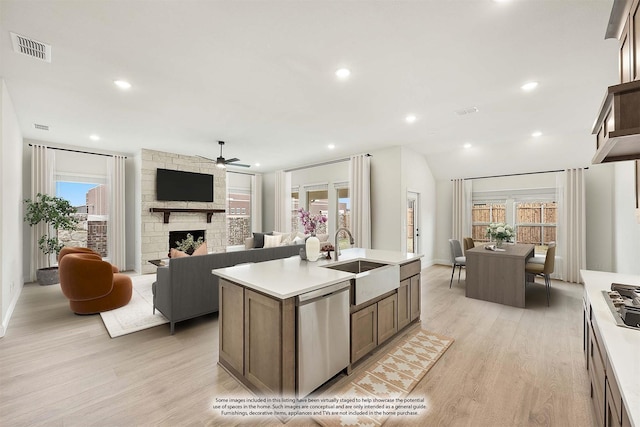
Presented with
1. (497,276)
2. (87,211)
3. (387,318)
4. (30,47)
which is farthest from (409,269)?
(87,211)

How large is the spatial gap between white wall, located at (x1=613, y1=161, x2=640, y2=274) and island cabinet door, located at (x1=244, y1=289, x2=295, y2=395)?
12.7 feet

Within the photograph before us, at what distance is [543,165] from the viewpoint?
546 cm

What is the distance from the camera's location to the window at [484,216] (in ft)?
21.0

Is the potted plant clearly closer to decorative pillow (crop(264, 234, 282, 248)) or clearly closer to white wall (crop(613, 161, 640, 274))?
decorative pillow (crop(264, 234, 282, 248))

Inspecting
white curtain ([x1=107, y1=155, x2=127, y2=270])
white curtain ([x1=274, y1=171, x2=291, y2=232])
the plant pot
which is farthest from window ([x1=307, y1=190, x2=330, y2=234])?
the plant pot

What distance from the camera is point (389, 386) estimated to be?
2.12 metres

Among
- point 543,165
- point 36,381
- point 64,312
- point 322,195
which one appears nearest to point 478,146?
point 543,165

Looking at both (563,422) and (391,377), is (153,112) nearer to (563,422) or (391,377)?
(391,377)

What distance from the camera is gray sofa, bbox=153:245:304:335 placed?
3004 millimetres

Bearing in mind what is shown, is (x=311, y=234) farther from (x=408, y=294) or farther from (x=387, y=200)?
(x=387, y=200)

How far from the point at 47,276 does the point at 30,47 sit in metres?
4.45

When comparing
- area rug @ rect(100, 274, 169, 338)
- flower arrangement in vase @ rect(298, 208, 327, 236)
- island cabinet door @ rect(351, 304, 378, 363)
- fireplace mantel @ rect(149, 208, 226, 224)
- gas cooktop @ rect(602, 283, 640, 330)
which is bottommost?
area rug @ rect(100, 274, 169, 338)

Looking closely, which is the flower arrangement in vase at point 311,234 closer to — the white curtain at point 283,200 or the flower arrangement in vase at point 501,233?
the flower arrangement in vase at point 501,233

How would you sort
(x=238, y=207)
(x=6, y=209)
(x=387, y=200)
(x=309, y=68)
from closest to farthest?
1. (x=309, y=68)
2. (x=6, y=209)
3. (x=387, y=200)
4. (x=238, y=207)
